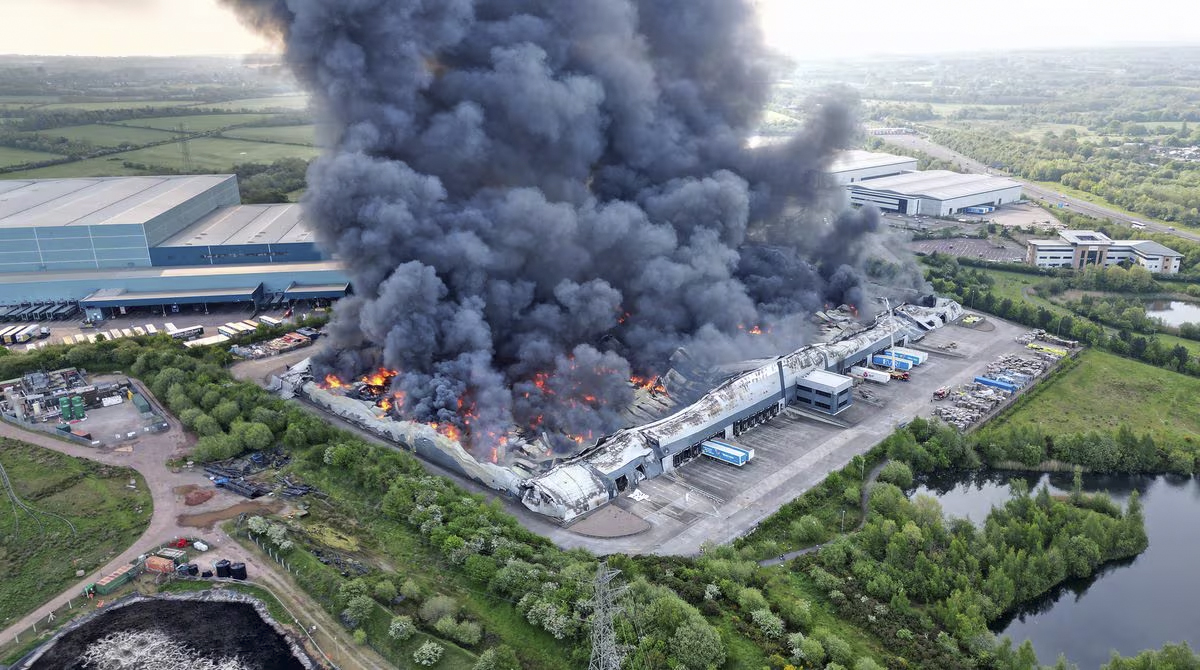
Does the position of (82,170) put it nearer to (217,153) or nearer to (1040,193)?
(217,153)

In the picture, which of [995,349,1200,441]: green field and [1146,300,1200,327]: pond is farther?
[1146,300,1200,327]: pond

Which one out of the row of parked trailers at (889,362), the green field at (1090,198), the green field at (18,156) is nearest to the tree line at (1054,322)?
the row of parked trailers at (889,362)

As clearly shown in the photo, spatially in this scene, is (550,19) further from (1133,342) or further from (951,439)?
(1133,342)

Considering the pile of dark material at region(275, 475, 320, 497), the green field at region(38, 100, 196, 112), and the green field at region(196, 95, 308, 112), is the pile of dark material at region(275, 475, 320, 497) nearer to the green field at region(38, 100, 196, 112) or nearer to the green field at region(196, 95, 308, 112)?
the green field at region(38, 100, 196, 112)

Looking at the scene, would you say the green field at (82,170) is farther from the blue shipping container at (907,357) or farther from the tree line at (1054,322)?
the tree line at (1054,322)

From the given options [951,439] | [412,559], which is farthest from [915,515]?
[412,559]

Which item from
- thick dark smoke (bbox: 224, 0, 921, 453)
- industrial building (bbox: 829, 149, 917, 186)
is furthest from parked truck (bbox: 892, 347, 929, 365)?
industrial building (bbox: 829, 149, 917, 186)
